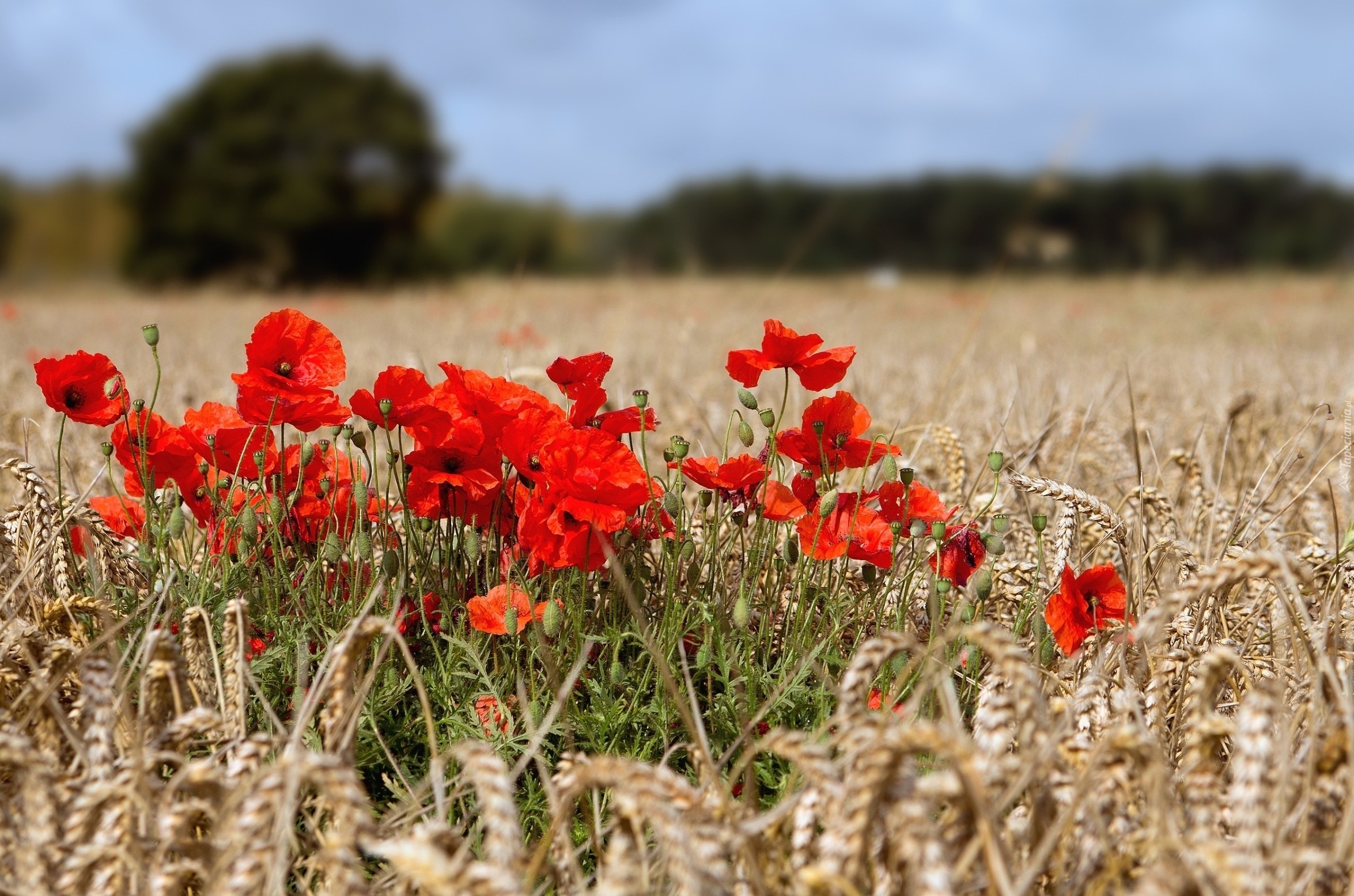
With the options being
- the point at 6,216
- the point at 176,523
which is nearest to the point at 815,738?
the point at 176,523

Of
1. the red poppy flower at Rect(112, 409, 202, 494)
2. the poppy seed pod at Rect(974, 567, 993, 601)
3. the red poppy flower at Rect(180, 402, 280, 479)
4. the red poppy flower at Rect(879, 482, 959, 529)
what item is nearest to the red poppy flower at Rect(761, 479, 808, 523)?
the red poppy flower at Rect(879, 482, 959, 529)

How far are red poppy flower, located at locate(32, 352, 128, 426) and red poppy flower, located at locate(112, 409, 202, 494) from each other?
0.10ft

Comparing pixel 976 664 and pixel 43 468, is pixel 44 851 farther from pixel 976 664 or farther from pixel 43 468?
pixel 43 468

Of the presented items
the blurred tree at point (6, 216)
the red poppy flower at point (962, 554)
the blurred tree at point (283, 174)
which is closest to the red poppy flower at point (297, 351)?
the red poppy flower at point (962, 554)

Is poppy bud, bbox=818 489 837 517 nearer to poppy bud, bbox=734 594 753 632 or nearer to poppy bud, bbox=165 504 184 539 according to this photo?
poppy bud, bbox=734 594 753 632

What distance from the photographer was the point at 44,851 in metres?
1.05

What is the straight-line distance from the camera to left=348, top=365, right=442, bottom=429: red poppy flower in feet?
4.53

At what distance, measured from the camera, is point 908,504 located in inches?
59.5

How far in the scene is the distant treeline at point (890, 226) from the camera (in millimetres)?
20562

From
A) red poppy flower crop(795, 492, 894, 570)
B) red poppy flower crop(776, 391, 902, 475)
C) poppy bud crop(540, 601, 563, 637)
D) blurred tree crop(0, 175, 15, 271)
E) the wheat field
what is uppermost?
blurred tree crop(0, 175, 15, 271)

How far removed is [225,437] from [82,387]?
0.19 metres

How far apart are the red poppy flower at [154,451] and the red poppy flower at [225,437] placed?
0.03 meters

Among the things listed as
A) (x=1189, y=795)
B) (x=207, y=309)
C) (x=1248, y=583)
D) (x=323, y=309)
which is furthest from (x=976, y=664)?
(x=207, y=309)

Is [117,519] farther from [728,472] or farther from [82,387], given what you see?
[728,472]
